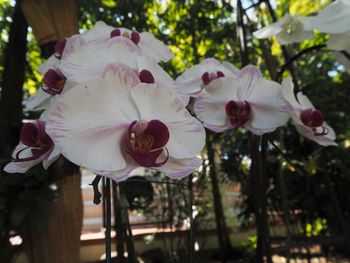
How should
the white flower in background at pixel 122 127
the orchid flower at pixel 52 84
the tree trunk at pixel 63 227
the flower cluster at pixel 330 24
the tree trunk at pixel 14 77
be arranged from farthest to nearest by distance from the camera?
the tree trunk at pixel 14 77
the tree trunk at pixel 63 227
the flower cluster at pixel 330 24
the orchid flower at pixel 52 84
the white flower in background at pixel 122 127

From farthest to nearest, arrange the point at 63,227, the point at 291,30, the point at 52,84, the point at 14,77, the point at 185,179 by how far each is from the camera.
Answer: the point at 185,179 < the point at 14,77 < the point at 63,227 < the point at 291,30 < the point at 52,84

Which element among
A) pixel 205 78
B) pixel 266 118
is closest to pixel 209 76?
pixel 205 78

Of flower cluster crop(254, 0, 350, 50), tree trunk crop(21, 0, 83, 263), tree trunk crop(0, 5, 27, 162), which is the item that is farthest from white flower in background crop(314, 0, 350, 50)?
tree trunk crop(0, 5, 27, 162)

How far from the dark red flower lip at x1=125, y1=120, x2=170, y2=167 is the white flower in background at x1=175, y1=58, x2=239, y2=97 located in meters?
0.25

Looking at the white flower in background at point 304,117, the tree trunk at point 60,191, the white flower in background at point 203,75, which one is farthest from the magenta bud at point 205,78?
the tree trunk at point 60,191

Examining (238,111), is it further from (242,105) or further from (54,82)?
(54,82)

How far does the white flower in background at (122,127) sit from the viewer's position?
1.24ft

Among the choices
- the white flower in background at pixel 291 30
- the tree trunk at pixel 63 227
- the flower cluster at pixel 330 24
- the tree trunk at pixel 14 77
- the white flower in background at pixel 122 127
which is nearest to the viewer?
the white flower in background at pixel 122 127

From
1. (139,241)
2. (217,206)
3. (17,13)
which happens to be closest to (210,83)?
(17,13)

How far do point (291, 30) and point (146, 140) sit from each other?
534 millimetres

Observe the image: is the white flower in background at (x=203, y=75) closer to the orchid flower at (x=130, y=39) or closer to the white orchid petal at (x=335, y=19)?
the orchid flower at (x=130, y=39)

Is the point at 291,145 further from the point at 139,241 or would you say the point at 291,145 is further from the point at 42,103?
the point at 42,103

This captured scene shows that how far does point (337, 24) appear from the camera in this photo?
619mm

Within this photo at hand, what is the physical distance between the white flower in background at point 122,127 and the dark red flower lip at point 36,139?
0.34 feet
